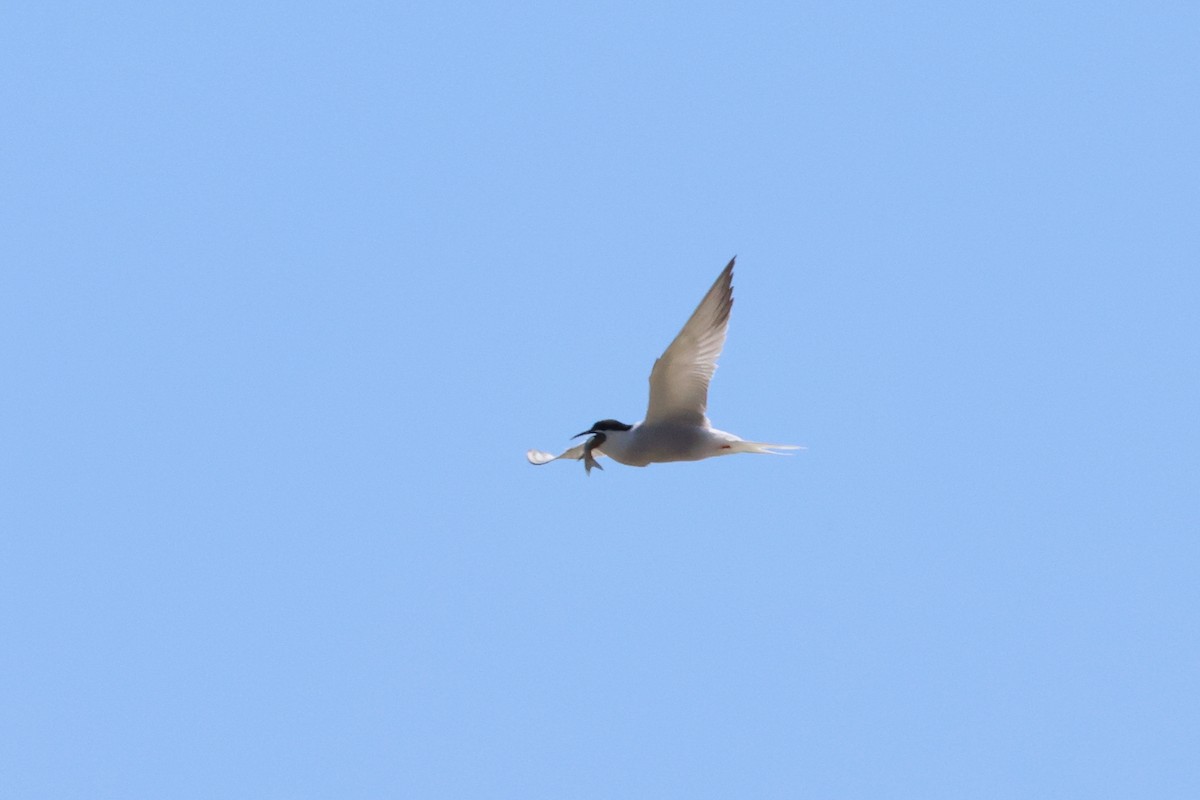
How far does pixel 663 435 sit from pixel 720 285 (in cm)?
177

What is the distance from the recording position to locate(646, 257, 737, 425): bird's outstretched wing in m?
13.8

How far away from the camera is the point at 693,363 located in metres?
14.2

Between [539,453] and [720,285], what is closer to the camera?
[720,285]

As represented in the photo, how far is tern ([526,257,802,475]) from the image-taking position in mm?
13859

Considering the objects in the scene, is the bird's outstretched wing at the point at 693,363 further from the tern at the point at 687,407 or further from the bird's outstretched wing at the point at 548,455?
the bird's outstretched wing at the point at 548,455

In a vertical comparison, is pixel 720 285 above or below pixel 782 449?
above

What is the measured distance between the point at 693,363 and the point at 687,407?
1.77 ft

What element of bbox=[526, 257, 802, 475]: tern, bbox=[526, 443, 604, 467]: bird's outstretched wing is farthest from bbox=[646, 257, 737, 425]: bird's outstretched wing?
bbox=[526, 443, 604, 467]: bird's outstretched wing

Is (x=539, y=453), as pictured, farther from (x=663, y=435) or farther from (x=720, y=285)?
(x=720, y=285)

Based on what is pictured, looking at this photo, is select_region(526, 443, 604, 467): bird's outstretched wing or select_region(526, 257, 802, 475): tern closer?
select_region(526, 257, 802, 475): tern

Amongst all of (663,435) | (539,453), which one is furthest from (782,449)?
(539,453)

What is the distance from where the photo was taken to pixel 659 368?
1407 cm

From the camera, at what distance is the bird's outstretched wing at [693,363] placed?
13.8 metres

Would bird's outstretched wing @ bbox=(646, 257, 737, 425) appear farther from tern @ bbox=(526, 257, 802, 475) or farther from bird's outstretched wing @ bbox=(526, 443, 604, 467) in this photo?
bird's outstretched wing @ bbox=(526, 443, 604, 467)
